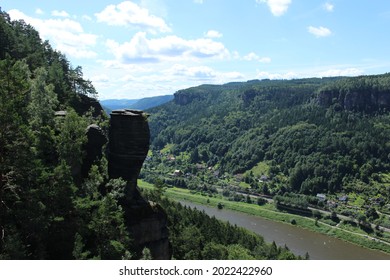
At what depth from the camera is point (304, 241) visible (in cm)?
10762

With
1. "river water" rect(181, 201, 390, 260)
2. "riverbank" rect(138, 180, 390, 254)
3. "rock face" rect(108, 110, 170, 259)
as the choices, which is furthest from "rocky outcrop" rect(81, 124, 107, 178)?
"riverbank" rect(138, 180, 390, 254)

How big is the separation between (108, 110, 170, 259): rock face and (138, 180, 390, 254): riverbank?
282ft

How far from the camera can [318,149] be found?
19912 centimetres

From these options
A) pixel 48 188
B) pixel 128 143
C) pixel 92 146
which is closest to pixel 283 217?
pixel 128 143

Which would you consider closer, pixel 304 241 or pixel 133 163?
pixel 133 163

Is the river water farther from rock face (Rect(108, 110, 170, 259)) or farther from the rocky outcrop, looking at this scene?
the rocky outcrop

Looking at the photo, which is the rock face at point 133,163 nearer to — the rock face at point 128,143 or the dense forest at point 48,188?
the rock face at point 128,143

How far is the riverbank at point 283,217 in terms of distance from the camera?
360 ft

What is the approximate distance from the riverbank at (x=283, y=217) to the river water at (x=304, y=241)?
109 inches

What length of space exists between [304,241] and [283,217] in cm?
2815

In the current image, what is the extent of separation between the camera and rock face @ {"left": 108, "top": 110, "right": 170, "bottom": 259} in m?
39.6

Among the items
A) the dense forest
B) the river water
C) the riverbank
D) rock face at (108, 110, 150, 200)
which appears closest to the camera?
the dense forest

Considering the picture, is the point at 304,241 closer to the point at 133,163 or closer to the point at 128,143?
the point at 133,163

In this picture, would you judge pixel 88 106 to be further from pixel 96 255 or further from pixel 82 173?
pixel 96 255
